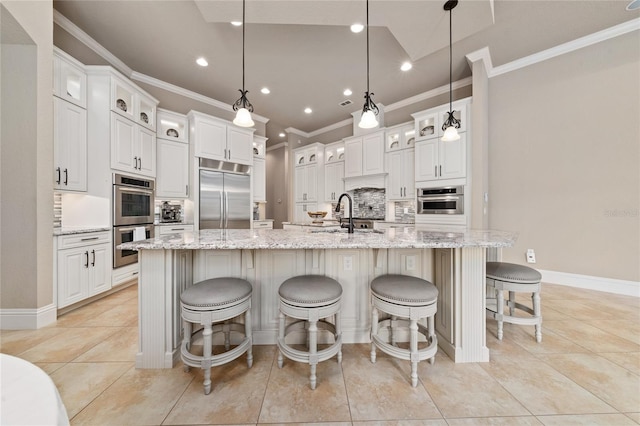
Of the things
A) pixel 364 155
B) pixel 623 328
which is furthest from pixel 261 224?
pixel 623 328

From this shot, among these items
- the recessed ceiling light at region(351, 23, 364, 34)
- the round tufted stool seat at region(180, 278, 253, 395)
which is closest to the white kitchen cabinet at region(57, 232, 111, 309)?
the round tufted stool seat at region(180, 278, 253, 395)

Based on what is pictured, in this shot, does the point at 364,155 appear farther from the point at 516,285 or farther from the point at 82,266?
the point at 82,266

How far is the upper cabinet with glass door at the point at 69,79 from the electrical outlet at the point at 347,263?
3465 mm

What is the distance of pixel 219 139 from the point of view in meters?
4.21

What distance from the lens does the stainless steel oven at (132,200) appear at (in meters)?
2.91

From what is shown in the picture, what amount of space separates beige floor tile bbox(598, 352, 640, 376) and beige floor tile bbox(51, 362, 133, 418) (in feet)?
11.2

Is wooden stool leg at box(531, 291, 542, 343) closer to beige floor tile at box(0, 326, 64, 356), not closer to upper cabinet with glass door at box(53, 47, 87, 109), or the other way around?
beige floor tile at box(0, 326, 64, 356)

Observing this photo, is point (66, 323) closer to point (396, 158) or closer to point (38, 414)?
point (38, 414)

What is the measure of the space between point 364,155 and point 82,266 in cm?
459

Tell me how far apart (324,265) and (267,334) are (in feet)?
2.40

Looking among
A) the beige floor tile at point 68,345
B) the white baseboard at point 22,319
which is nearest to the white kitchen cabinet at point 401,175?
the beige floor tile at point 68,345

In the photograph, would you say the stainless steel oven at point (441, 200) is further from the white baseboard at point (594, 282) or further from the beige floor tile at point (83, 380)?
the beige floor tile at point (83, 380)

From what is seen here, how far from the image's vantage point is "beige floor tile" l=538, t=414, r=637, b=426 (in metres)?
1.16

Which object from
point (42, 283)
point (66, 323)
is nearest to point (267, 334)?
point (66, 323)
